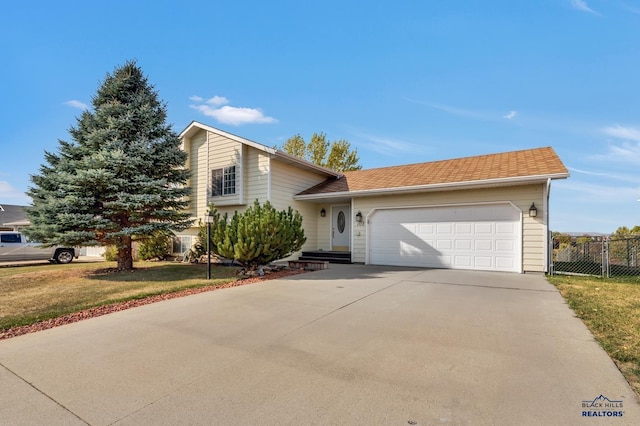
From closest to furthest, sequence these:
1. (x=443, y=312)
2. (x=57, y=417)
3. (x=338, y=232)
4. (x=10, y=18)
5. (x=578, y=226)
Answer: (x=57, y=417)
(x=443, y=312)
(x=10, y=18)
(x=338, y=232)
(x=578, y=226)

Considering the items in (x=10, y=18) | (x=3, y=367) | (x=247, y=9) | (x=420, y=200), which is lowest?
(x=3, y=367)

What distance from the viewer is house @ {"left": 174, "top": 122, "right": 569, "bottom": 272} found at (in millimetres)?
9680

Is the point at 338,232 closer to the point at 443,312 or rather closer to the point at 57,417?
the point at 443,312

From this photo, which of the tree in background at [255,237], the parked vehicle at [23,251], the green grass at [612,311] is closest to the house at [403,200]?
the green grass at [612,311]

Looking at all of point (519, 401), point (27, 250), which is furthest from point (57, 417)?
point (27, 250)

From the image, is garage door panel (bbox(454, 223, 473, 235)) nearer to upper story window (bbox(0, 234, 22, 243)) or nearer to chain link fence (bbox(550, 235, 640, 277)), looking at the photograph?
chain link fence (bbox(550, 235, 640, 277))

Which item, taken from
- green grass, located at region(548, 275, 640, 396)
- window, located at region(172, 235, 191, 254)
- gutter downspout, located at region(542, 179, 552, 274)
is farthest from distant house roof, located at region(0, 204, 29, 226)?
green grass, located at region(548, 275, 640, 396)

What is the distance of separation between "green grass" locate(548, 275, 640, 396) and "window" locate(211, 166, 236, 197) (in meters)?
11.5

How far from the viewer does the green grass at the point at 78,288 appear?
18.8 feet

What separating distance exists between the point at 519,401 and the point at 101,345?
4742 mm

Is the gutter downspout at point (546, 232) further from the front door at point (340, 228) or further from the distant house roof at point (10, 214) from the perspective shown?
the distant house roof at point (10, 214)

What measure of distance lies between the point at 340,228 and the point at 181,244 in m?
7.96

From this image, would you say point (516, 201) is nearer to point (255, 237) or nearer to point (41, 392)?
point (255, 237)

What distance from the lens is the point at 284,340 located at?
157 inches
